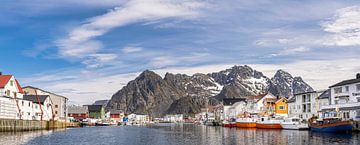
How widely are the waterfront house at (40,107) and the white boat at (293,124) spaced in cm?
6156

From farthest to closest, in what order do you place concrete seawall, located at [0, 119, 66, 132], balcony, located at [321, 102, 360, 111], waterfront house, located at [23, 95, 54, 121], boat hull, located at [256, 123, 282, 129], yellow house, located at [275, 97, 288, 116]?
yellow house, located at [275, 97, 288, 116], waterfront house, located at [23, 95, 54, 121], boat hull, located at [256, 123, 282, 129], balcony, located at [321, 102, 360, 111], concrete seawall, located at [0, 119, 66, 132]

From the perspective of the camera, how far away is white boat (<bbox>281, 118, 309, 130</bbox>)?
311 ft

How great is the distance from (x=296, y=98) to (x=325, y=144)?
2696 inches

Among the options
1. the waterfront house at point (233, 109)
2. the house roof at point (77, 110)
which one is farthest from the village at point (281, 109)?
the house roof at point (77, 110)

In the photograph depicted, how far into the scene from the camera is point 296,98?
12088cm

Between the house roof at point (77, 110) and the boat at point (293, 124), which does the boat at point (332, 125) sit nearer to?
the boat at point (293, 124)

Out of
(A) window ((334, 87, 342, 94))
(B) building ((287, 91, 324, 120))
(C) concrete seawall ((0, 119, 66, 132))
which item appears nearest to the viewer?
(C) concrete seawall ((0, 119, 66, 132))

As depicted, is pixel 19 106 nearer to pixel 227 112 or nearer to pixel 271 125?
pixel 271 125

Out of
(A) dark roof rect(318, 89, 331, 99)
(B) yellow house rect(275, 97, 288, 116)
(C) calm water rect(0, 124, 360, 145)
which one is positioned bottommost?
(C) calm water rect(0, 124, 360, 145)

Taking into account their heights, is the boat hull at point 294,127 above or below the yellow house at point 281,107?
below

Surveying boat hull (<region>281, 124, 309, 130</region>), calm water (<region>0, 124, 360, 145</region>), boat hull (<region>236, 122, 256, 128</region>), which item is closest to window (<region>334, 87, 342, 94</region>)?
boat hull (<region>281, 124, 309, 130</region>)

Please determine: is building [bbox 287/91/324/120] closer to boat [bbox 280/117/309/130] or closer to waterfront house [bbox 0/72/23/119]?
Result: boat [bbox 280/117/309/130]

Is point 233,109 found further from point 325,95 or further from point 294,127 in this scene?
point 294,127

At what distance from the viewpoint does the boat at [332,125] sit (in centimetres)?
7640
